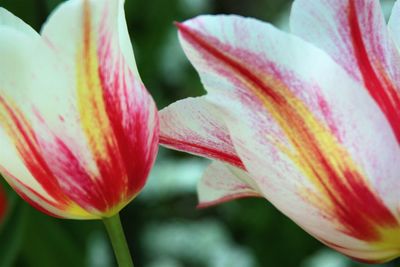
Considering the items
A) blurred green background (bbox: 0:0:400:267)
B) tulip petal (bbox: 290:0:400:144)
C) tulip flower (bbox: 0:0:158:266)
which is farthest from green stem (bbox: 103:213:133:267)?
blurred green background (bbox: 0:0:400:267)

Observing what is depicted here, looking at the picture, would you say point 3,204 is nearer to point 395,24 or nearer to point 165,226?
point 395,24

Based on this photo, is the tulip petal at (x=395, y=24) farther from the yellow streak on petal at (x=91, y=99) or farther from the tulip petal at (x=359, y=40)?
the yellow streak on petal at (x=91, y=99)

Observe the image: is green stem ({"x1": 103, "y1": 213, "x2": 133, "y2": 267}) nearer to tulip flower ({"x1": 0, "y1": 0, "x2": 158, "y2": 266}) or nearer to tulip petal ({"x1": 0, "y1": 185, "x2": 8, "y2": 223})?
tulip flower ({"x1": 0, "y1": 0, "x2": 158, "y2": 266})

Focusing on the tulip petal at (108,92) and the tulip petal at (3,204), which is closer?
the tulip petal at (108,92)

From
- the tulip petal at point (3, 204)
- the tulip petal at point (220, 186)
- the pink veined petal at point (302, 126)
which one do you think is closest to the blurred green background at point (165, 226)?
the tulip petal at point (3, 204)

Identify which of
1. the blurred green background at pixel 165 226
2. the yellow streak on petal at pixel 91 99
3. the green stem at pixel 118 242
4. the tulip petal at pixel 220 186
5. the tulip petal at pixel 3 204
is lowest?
the blurred green background at pixel 165 226
